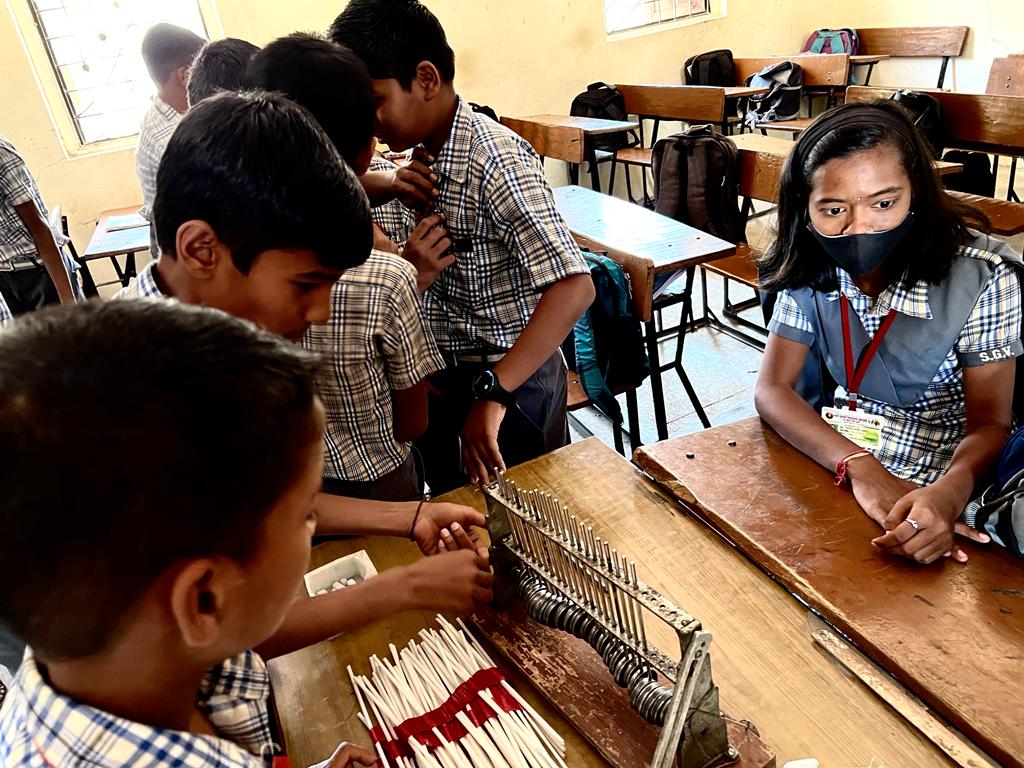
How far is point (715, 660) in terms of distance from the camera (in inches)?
41.1

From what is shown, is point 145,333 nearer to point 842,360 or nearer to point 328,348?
point 328,348

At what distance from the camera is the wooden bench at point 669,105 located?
585cm

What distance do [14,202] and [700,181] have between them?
340 centimetres

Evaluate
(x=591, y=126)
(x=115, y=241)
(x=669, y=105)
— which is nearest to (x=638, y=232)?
(x=591, y=126)

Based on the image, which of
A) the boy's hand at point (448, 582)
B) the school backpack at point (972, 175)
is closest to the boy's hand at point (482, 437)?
the boy's hand at point (448, 582)

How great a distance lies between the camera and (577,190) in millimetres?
3994

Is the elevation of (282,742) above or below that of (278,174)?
below

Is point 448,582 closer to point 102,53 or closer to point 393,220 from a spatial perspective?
point 393,220

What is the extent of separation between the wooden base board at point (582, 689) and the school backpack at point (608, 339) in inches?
54.5

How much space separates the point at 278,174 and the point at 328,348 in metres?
0.45

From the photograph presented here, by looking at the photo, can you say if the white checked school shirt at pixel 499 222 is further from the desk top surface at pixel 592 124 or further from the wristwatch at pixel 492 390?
the desk top surface at pixel 592 124


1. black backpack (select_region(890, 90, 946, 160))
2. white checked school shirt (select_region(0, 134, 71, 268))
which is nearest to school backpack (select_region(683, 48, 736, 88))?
black backpack (select_region(890, 90, 946, 160))

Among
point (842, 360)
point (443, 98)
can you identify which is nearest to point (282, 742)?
point (443, 98)

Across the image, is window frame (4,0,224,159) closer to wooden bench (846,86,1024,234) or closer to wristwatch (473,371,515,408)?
wooden bench (846,86,1024,234)
